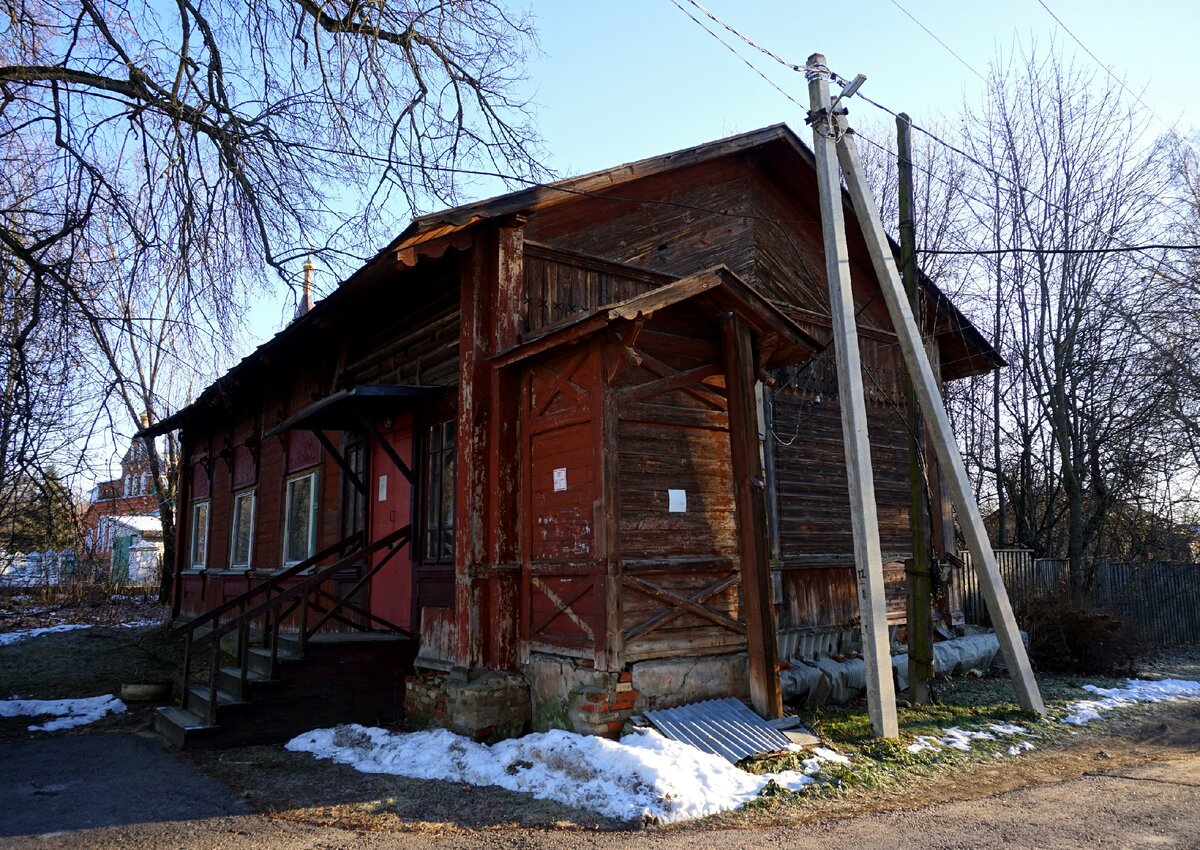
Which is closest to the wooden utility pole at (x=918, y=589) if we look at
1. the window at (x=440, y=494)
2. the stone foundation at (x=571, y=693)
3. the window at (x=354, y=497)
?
the stone foundation at (x=571, y=693)

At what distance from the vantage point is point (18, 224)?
7.00 m

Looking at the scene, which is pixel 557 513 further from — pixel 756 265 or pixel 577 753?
pixel 756 265

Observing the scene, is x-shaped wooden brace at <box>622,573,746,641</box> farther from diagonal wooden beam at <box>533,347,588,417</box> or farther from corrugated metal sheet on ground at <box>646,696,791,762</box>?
diagonal wooden beam at <box>533,347,588,417</box>

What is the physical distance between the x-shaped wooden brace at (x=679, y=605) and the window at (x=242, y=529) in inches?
386

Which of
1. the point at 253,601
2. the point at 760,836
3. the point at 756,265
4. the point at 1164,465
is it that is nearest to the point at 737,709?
the point at 760,836

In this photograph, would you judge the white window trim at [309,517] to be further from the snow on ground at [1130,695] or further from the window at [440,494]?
the snow on ground at [1130,695]

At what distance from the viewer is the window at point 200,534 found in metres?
17.6

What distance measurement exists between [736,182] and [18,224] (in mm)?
7741

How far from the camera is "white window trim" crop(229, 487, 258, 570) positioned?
47.8 feet

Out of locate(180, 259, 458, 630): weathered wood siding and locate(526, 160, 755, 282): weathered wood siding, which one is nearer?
locate(526, 160, 755, 282): weathered wood siding

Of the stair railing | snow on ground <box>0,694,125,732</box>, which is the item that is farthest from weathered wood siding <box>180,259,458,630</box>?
snow on ground <box>0,694,125,732</box>

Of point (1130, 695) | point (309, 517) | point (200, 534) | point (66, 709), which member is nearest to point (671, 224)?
point (309, 517)

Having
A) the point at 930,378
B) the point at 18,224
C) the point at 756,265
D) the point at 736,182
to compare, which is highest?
the point at 736,182

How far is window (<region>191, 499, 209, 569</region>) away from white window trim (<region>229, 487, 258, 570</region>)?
2016 mm
